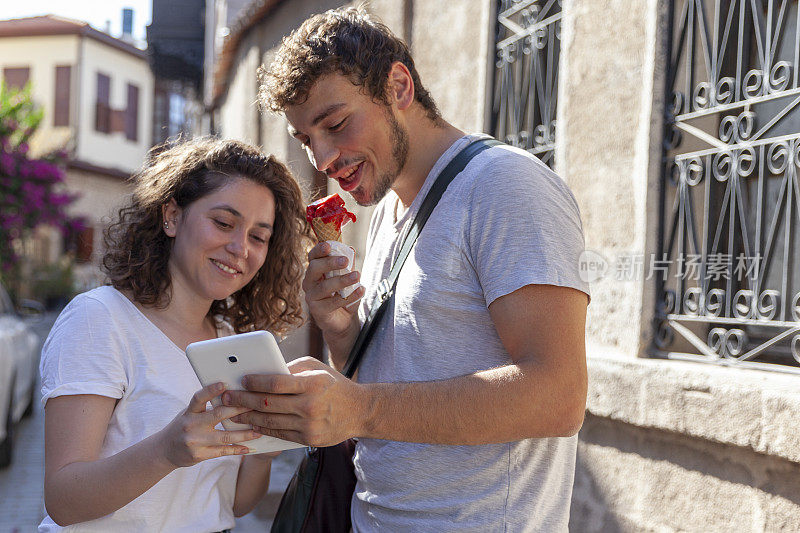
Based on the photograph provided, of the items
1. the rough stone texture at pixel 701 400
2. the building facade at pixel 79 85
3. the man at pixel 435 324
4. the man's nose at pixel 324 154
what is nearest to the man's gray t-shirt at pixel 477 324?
the man at pixel 435 324

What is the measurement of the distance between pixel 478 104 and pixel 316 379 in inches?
145

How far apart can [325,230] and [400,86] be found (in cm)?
49

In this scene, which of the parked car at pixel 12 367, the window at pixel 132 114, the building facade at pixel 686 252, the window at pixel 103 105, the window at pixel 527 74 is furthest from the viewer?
the window at pixel 132 114

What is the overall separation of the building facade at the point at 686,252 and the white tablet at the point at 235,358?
1.70m

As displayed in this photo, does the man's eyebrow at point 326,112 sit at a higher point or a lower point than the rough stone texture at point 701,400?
higher

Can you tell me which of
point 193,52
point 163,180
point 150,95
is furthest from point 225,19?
point 150,95

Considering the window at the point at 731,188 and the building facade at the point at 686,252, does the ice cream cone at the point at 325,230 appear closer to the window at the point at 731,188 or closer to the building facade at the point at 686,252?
the building facade at the point at 686,252

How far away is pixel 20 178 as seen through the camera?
49.6 feet

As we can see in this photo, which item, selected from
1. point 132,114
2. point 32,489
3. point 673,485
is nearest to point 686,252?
point 673,485

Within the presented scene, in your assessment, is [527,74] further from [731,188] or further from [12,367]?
[12,367]

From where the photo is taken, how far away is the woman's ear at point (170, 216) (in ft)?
7.79

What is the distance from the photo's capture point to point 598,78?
143 inches

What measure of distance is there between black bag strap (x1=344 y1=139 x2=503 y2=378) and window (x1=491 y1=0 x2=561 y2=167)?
8.25 feet

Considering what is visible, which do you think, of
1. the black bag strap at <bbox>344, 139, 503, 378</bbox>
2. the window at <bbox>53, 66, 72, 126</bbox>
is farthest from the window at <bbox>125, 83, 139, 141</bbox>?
the black bag strap at <bbox>344, 139, 503, 378</bbox>
